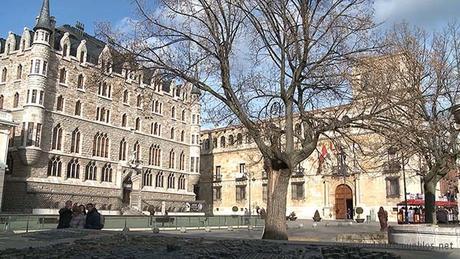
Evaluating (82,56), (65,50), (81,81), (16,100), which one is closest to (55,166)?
(16,100)

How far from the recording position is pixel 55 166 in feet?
149

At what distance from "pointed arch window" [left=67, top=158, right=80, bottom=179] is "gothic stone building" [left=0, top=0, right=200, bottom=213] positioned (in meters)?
0.10

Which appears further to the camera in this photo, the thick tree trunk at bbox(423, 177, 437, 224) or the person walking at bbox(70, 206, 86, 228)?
the thick tree trunk at bbox(423, 177, 437, 224)

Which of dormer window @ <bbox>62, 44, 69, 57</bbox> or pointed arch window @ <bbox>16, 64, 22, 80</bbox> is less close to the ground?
dormer window @ <bbox>62, 44, 69, 57</bbox>

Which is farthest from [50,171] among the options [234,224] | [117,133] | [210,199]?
[210,199]

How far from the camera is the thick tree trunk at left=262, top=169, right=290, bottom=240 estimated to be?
1483 cm

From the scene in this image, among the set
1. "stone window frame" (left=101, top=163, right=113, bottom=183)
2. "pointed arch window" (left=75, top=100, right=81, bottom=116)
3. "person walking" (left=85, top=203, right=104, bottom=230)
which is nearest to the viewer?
"person walking" (left=85, top=203, right=104, bottom=230)

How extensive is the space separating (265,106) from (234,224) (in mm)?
20156

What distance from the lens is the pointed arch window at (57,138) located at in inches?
1796

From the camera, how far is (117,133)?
53.6 meters

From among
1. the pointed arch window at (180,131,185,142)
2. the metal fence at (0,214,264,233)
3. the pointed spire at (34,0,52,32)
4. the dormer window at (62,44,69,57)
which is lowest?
the metal fence at (0,214,264,233)

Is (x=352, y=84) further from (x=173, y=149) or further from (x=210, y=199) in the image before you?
(x=210, y=199)

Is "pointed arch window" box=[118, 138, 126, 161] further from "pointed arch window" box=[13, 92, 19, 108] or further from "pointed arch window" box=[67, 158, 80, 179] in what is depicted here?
"pointed arch window" box=[13, 92, 19, 108]

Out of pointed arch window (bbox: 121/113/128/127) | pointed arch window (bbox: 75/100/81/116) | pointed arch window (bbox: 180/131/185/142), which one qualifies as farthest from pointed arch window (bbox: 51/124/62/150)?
pointed arch window (bbox: 180/131/185/142)
